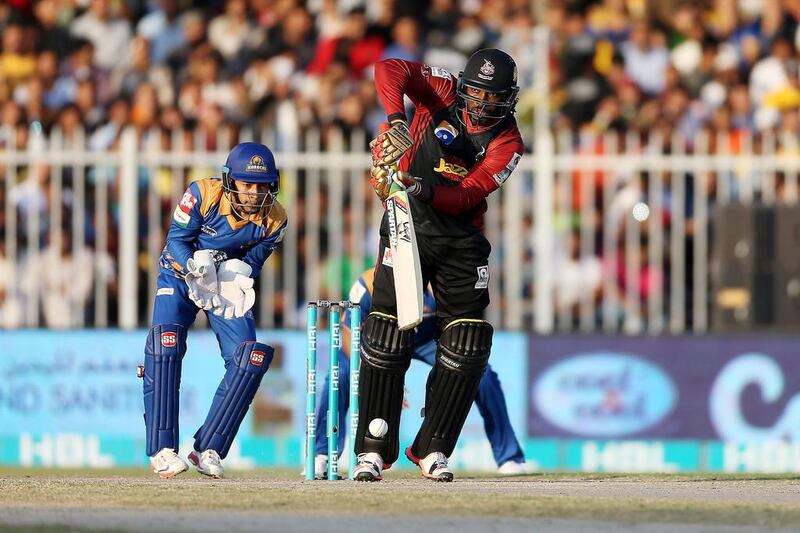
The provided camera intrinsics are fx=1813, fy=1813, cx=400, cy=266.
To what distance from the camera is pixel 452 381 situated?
9.62m

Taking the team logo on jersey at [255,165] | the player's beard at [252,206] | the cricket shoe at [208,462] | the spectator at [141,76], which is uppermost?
the spectator at [141,76]

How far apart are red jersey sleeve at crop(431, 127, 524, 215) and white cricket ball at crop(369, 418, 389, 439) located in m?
1.18

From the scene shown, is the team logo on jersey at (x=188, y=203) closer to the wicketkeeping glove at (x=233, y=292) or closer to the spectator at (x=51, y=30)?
the wicketkeeping glove at (x=233, y=292)

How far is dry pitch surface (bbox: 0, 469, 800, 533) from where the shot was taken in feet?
24.9

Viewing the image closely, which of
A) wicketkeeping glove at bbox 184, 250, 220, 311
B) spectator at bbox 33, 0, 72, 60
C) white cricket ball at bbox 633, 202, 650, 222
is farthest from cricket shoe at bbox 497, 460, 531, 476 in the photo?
spectator at bbox 33, 0, 72, 60

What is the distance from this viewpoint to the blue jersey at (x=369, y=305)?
1159 centimetres

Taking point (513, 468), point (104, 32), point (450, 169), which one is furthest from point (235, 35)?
point (450, 169)

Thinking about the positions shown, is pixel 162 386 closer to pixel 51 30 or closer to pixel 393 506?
pixel 393 506

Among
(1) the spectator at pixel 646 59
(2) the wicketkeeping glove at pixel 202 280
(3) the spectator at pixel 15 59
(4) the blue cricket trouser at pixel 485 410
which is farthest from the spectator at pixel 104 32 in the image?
(2) the wicketkeeping glove at pixel 202 280

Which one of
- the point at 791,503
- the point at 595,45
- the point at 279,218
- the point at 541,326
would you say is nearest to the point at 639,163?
the point at 541,326

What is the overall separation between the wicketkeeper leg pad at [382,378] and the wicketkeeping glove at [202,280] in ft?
3.44

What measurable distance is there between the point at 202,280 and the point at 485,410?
275cm

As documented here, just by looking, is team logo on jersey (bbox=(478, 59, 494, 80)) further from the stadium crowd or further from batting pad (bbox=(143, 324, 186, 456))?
the stadium crowd

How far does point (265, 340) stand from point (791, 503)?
688 cm
